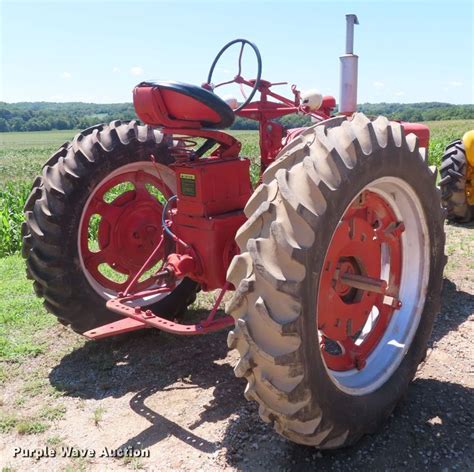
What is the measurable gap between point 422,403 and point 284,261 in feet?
4.81

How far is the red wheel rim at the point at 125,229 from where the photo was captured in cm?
378

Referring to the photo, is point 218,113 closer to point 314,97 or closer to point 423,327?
point 314,97

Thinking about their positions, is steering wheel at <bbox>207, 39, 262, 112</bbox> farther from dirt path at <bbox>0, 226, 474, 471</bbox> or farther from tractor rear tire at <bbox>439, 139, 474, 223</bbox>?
tractor rear tire at <bbox>439, 139, 474, 223</bbox>

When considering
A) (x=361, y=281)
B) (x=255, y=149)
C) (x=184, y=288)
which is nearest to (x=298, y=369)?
(x=361, y=281)

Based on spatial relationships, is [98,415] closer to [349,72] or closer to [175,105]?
[175,105]

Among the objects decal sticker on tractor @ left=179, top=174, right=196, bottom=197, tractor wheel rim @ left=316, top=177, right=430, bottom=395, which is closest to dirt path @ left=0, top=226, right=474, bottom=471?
tractor wheel rim @ left=316, top=177, right=430, bottom=395

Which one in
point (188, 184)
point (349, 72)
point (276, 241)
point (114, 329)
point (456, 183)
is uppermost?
point (349, 72)

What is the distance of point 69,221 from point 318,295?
192cm

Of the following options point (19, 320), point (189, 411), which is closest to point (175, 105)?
point (189, 411)

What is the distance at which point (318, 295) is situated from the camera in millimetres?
2297

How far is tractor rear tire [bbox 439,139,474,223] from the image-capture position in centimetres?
675

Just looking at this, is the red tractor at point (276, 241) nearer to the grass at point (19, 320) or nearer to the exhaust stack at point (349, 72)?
the exhaust stack at point (349, 72)

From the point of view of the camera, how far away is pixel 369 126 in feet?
7.87

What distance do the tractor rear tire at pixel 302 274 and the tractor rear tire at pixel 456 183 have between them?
456 cm
